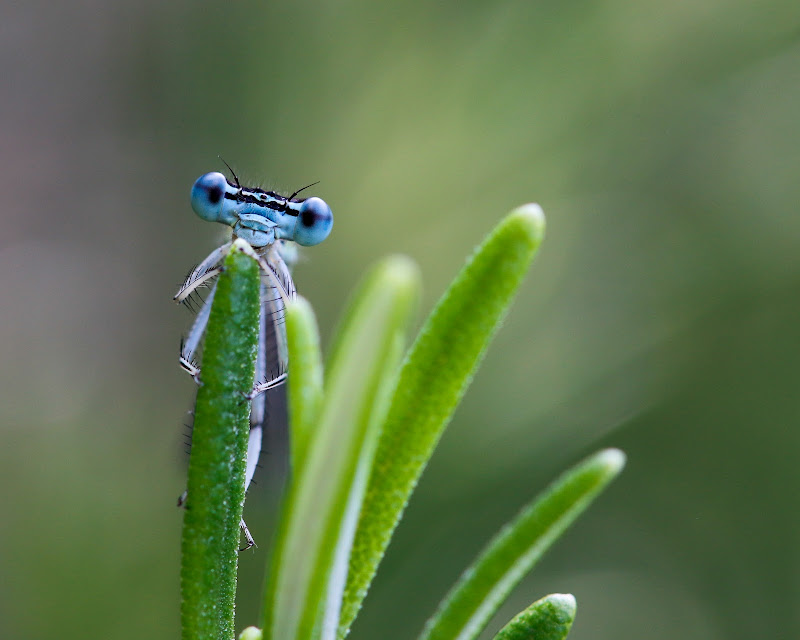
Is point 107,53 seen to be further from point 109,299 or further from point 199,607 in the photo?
point 199,607

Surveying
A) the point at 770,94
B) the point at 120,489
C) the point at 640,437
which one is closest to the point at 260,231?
the point at 120,489

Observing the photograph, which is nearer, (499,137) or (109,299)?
(499,137)

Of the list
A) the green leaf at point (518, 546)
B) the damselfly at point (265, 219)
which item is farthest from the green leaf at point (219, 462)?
the damselfly at point (265, 219)

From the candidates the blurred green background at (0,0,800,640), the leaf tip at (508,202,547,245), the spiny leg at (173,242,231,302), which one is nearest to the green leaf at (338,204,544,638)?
the leaf tip at (508,202,547,245)

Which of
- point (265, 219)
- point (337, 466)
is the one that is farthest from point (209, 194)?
point (337, 466)

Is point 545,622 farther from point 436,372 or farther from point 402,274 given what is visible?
point 402,274
